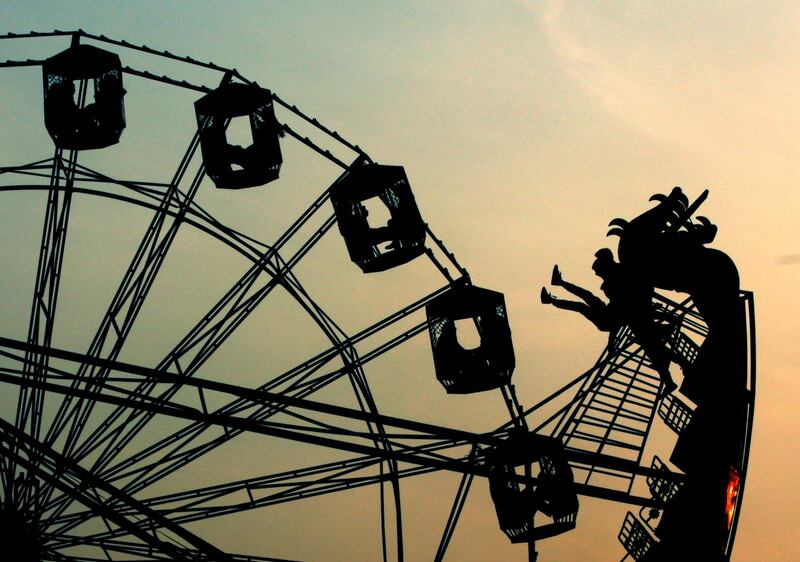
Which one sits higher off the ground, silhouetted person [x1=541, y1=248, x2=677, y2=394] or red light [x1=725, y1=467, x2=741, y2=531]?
silhouetted person [x1=541, y1=248, x2=677, y2=394]

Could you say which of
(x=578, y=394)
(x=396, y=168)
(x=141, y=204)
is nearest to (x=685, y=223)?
(x=578, y=394)

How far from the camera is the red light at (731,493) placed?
14.6 metres

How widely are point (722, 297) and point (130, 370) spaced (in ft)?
27.7

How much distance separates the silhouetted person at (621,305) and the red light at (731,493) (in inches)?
55.8

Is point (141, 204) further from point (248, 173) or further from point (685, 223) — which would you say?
point (685, 223)

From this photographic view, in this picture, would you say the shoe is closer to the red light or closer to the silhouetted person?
the silhouetted person

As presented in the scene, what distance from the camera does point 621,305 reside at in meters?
15.8

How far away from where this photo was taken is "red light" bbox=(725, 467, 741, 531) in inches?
575

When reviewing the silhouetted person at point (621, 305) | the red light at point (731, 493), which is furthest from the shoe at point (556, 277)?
the red light at point (731, 493)

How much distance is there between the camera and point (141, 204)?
15.7 meters

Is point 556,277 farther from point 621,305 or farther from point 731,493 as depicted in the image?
point 731,493

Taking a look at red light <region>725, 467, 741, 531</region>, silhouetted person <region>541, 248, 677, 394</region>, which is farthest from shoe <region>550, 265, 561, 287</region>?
red light <region>725, 467, 741, 531</region>

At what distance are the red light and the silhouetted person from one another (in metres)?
1.42

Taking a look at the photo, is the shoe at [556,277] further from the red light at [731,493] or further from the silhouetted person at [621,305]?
the red light at [731,493]
